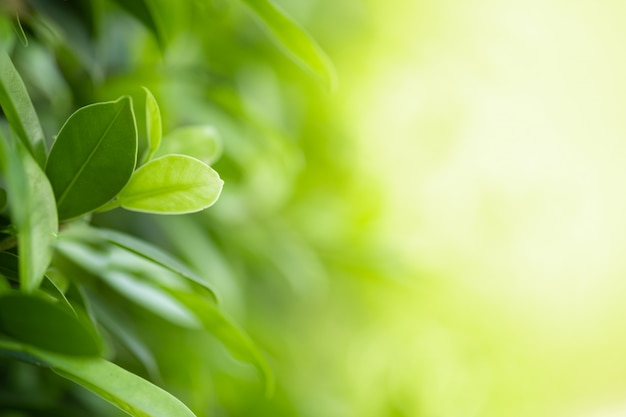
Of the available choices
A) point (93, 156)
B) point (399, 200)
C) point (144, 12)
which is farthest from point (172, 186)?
point (399, 200)

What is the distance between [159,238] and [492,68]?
1026mm

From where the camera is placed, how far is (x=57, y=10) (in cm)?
41

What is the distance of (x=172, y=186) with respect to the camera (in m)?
0.25

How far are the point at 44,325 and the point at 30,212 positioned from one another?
0.11 feet

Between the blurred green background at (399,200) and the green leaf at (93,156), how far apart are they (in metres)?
0.16

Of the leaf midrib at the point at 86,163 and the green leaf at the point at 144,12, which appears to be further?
the green leaf at the point at 144,12

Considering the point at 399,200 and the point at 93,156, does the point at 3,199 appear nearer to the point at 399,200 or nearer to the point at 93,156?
the point at 93,156

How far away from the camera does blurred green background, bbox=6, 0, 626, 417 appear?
1.93 feet

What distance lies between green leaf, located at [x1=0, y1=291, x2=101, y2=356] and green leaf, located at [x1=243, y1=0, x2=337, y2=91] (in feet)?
0.60

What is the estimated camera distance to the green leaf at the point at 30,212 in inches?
7.4

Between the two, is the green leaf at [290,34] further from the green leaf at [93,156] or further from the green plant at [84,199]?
the green leaf at [93,156]

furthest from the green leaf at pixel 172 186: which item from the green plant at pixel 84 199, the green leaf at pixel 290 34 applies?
the green leaf at pixel 290 34

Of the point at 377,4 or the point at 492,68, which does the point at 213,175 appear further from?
the point at 492,68

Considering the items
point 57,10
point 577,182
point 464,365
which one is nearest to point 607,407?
point 577,182
